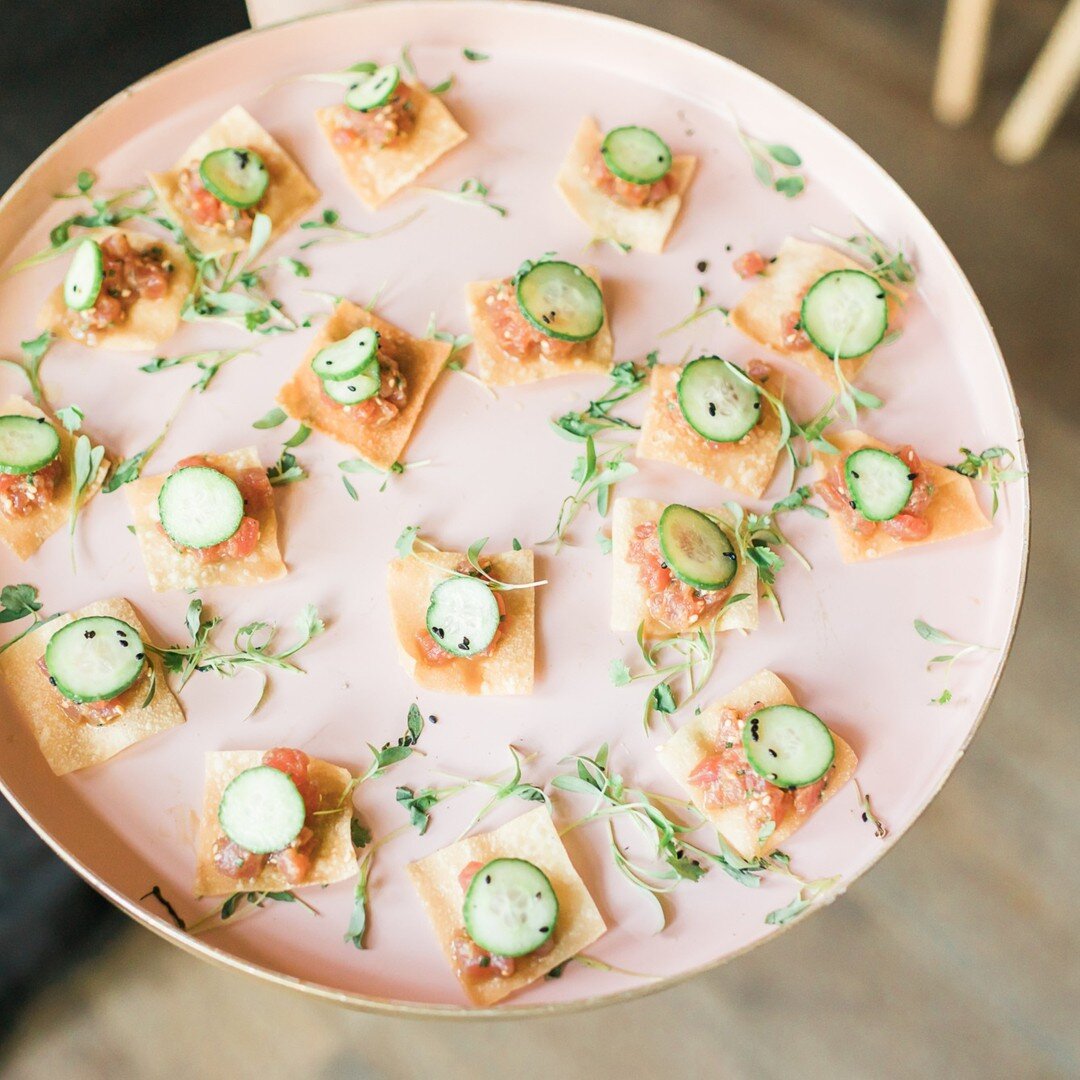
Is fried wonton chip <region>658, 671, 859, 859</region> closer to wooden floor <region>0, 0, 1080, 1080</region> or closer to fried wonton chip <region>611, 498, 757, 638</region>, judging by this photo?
fried wonton chip <region>611, 498, 757, 638</region>

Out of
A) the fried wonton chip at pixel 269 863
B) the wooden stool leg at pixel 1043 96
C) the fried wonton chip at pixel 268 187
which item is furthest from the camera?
the wooden stool leg at pixel 1043 96

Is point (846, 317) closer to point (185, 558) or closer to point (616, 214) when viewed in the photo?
point (616, 214)

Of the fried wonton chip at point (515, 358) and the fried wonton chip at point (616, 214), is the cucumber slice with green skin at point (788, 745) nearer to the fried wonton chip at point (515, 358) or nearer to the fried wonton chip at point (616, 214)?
the fried wonton chip at point (515, 358)

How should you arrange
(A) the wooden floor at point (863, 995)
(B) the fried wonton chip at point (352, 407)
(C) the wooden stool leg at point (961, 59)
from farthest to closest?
(C) the wooden stool leg at point (961, 59)
(A) the wooden floor at point (863, 995)
(B) the fried wonton chip at point (352, 407)

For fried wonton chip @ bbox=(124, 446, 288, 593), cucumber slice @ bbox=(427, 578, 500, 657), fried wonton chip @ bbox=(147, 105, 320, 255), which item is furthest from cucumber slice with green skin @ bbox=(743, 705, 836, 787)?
fried wonton chip @ bbox=(147, 105, 320, 255)

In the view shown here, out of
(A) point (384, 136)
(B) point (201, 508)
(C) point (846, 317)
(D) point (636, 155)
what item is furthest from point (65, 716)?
(C) point (846, 317)

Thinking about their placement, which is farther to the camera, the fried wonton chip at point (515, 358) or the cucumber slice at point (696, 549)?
the fried wonton chip at point (515, 358)

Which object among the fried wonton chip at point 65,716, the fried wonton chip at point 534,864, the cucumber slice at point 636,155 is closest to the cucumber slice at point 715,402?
the cucumber slice at point 636,155
